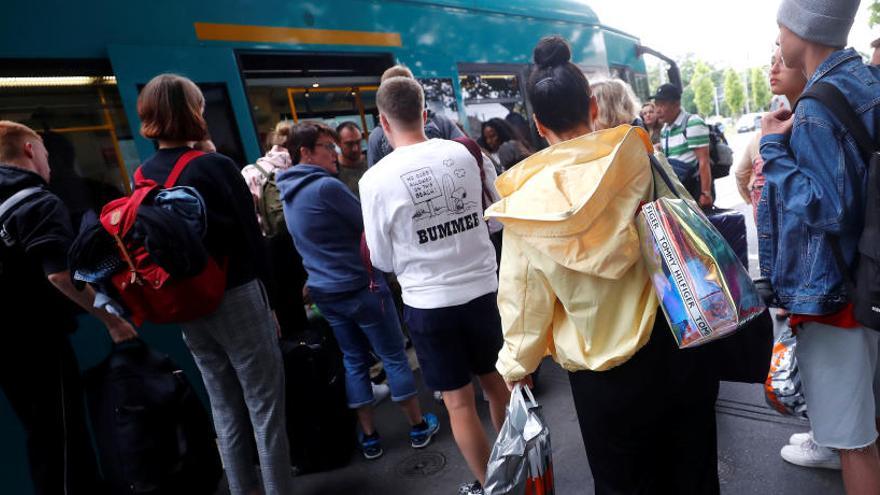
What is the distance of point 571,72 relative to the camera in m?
1.51

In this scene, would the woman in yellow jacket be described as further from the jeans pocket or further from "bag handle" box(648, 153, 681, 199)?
the jeans pocket

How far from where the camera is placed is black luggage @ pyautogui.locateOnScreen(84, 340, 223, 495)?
2.38 m

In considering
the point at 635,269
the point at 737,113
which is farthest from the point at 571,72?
the point at 737,113

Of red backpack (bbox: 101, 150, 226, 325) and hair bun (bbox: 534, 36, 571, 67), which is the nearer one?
hair bun (bbox: 534, 36, 571, 67)

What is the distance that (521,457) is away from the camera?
145 cm

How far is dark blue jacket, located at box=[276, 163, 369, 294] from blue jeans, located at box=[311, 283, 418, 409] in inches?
3.6

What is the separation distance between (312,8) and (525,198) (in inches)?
131

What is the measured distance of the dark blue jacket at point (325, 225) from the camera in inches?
108

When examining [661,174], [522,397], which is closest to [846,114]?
[661,174]

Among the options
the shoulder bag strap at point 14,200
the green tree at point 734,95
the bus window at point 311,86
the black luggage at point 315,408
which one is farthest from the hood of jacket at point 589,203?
the green tree at point 734,95

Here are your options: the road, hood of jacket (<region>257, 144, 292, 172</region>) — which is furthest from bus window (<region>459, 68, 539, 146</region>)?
the road

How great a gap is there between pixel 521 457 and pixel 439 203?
1003 millimetres

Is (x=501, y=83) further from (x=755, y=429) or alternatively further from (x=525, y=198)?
(x=525, y=198)

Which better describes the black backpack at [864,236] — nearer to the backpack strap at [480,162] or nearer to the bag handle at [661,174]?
the bag handle at [661,174]
